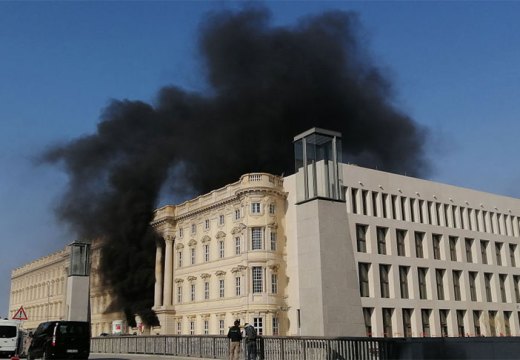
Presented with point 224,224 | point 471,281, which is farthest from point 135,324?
point 471,281

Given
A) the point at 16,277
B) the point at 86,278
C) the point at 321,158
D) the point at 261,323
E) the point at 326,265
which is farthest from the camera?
the point at 16,277

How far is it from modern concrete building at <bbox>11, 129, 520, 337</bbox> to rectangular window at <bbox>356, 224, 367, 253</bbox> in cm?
10

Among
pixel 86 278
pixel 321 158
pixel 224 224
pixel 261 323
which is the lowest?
pixel 261 323

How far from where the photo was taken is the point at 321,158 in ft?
73.5

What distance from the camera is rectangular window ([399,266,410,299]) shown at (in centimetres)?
5676

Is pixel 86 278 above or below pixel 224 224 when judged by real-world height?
below

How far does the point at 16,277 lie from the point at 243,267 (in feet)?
284

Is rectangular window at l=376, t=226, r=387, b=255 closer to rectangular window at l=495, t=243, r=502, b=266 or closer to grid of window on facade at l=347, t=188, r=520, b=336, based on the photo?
grid of window on facade at l=347, t=188, r=520, b=336

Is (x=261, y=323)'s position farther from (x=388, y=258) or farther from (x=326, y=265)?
(x=326, y=265)

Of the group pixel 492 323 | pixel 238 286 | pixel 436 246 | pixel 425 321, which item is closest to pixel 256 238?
pixel 238 286

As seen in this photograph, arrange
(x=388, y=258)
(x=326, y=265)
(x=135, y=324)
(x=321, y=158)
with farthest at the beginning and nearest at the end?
(x=135, y=324) → (x=388, y=258) → (x=321, y=158) → (x=326, y=265)

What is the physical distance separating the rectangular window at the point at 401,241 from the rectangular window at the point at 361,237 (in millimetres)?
4321

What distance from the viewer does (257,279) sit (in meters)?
54.2

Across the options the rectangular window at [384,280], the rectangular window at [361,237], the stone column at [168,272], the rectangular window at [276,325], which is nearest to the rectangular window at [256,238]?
the rectangular window at [276,325]
